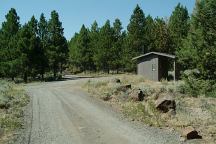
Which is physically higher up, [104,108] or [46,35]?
[46,35]

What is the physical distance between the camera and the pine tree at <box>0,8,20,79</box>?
182 ft

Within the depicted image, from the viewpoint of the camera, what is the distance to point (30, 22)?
68312mm

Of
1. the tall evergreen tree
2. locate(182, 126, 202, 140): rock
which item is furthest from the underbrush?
the tall evergreen tree

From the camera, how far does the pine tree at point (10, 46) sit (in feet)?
182

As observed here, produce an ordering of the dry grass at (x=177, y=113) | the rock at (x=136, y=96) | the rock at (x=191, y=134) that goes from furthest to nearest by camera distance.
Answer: the rock at (x=136, y=96), the dry grass at (x=177, y=113), the rock at (x=191, y=134)

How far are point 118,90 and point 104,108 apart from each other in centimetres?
595

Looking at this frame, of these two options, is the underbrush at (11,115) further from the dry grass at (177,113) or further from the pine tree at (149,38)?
the pine tree at (149,38)

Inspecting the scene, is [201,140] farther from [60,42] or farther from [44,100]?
[60,42]

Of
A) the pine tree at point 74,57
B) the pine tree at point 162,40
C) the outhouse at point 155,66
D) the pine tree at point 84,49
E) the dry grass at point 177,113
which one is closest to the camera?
the dry grass at point 177,113

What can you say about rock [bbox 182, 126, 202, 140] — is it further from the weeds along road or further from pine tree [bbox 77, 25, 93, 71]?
pine tree [bbox 77, 25, 93, 71]

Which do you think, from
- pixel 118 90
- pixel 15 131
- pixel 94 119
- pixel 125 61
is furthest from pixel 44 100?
pixel 125 61

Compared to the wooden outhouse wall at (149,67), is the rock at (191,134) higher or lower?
lower

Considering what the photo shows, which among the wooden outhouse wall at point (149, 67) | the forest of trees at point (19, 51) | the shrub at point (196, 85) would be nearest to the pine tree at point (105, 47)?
the forest of trees at point (19, 51)

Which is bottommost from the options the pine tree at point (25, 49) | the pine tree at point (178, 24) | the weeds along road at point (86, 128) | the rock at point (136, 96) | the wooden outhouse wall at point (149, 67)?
the weeds along road at point (86, 128)
